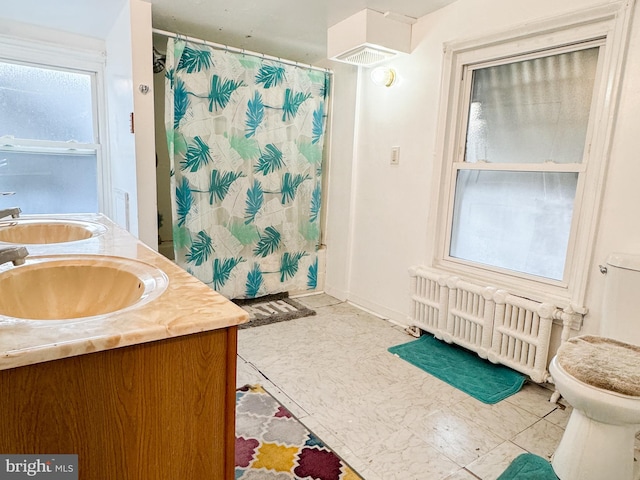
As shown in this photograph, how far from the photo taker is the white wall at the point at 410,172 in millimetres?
1645

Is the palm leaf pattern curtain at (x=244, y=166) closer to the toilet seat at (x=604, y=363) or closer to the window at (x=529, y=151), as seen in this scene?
the window at (x=529, y=151)

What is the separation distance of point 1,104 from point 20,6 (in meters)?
0.66

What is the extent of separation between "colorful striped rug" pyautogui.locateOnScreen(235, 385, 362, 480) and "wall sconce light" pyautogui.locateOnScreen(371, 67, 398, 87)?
6.82 feet

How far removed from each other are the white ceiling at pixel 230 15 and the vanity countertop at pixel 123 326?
198cm

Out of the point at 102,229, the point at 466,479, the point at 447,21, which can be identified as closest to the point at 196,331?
the point at 102,229

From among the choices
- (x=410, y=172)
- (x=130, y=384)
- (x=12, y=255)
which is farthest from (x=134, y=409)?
(x=410, y=172)

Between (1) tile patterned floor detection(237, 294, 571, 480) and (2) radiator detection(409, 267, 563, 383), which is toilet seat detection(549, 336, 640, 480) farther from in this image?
(2) radiator detection(409, 267, 563, 383)

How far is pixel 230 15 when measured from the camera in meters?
2.42

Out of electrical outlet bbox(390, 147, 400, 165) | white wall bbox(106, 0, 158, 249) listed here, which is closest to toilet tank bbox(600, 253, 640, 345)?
electrical outlet bbox(390, 147, 400, 165)

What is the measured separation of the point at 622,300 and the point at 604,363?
406mm

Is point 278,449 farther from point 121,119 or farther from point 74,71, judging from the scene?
point 74,71

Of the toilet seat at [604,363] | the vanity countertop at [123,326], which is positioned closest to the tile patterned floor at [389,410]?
the toilet seat at [604,363]

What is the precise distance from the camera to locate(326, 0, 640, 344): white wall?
1.64 meters

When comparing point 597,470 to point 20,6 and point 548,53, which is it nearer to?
point 548,53
